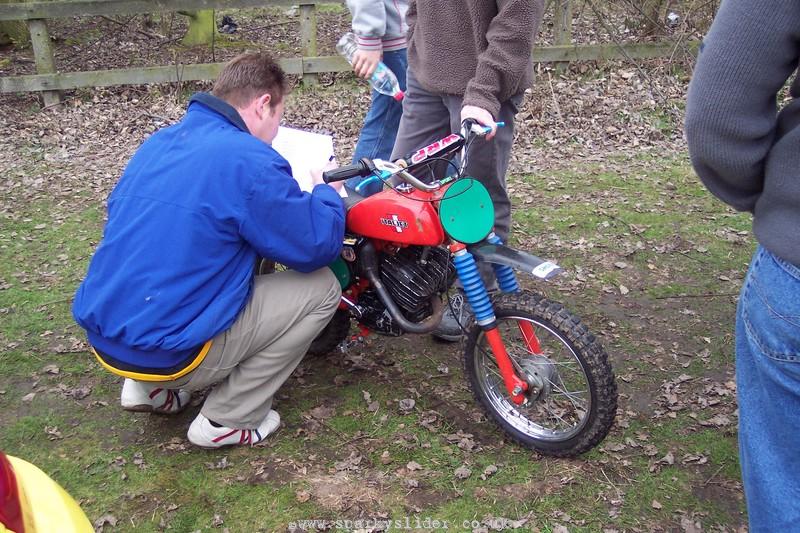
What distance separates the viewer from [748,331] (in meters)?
1.74

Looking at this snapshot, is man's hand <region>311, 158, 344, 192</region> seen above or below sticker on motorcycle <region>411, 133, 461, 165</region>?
below

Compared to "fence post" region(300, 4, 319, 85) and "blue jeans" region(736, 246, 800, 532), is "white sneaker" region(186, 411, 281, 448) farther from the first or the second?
"fence post" region(300, 4, 319, 85)

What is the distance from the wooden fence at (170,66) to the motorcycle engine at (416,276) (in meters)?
5.74

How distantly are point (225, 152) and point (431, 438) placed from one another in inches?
59.6

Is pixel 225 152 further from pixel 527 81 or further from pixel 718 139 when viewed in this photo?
pixel 718 139

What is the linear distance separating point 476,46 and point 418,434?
174cm

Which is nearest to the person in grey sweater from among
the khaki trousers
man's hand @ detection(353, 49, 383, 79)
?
the khaki trousers

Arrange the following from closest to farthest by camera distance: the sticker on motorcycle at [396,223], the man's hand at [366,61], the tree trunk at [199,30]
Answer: the sticker on motorcycle at [396,223]
the man's hand at [366,61]
the tree trunk at [199,30]

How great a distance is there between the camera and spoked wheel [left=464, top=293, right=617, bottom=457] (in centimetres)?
284

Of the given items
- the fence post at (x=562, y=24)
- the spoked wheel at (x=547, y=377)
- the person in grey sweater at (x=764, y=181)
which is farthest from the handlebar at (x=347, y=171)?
the fence post at (x=562, y=24)

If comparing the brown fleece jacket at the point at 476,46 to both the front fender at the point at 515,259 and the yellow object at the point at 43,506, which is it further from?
the yellow object at the point at 43,506

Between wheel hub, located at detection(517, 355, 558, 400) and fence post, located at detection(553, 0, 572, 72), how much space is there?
6.29 m

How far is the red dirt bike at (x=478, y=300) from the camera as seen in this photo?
2.91 m

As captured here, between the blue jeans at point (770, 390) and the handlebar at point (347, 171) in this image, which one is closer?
the blue jeans at point (770, 390)
